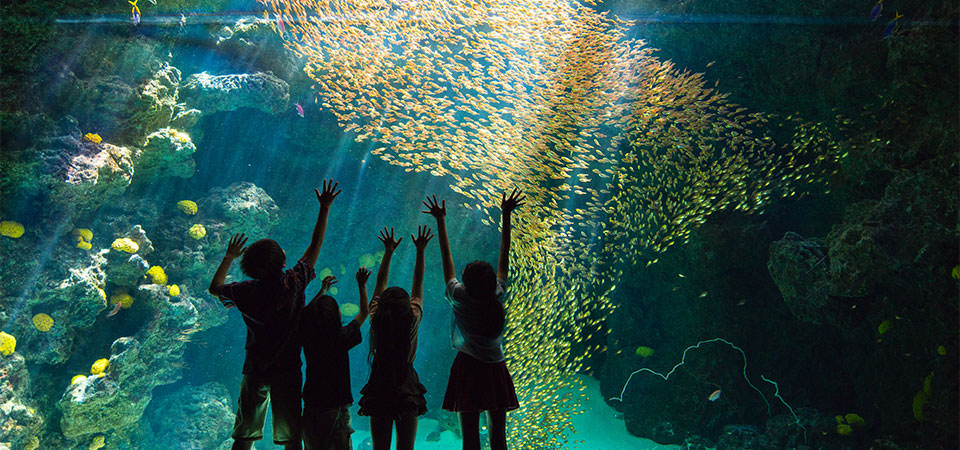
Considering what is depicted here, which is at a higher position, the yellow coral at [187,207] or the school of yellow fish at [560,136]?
the school of yellow fish at [560,136]

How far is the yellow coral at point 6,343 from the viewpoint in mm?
6488

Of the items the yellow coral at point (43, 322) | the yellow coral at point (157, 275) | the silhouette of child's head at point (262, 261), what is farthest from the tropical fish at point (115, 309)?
the silhouette of child's head at point (262, 261)

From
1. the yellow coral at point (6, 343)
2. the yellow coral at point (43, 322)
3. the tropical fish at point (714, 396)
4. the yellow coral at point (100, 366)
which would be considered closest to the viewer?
the yellow coral at point (6, 343)

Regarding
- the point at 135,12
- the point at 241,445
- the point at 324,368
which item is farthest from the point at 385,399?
the point at 135,12

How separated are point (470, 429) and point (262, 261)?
163 centimetres

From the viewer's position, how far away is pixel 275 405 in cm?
242

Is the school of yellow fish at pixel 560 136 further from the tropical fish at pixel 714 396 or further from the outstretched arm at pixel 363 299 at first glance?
the outstretched arm at pixel 363 299

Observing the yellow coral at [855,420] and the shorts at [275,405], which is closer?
the shorts at [275,405]

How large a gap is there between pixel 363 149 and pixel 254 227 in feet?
12.0

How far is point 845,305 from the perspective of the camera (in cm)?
683

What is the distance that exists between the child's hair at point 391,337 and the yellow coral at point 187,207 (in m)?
9.25

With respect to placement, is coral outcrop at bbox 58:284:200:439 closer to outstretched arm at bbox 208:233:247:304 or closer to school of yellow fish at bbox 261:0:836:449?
school of yellow fish at bbox 261:0:836:449

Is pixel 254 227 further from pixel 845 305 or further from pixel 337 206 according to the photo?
pixel 845 305

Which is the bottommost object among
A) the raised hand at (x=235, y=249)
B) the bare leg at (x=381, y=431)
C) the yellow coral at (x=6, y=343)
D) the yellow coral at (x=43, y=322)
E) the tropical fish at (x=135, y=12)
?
the yellow coral at (x=6, y=343)
